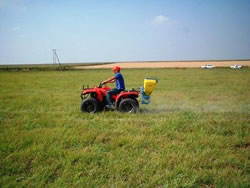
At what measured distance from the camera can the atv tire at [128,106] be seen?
6.56 meters

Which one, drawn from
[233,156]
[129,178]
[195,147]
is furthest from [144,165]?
[233,156]

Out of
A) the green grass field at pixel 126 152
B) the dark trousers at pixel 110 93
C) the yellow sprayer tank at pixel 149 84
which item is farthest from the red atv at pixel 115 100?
the green grass field at pixel 126 152

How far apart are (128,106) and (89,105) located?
1.34 meters

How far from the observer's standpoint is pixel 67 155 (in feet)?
12.1

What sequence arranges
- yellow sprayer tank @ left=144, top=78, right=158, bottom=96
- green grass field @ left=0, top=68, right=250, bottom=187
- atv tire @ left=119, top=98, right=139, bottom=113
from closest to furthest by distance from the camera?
green grass field @ left=0, top=68, right=250, bottom=187 → yellow sprayer tank @ left=144, top=78, right=158, bottom=96 → atv tire @ left=119, top=98, right=139, bottom=113

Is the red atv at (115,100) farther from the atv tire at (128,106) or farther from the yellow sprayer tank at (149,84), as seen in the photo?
the yellow sprayer tank at (149,84)

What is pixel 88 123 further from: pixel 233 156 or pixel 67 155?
pixel 233 156

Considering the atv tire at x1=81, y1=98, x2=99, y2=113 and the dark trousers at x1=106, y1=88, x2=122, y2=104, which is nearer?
the dark trousers at x1=106, y1=88, x2=122, y2=104

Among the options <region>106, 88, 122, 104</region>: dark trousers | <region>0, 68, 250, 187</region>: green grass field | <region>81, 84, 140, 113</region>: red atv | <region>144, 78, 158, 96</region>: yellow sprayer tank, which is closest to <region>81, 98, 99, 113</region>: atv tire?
<region>81, 84, 140, 113</region>: red atv

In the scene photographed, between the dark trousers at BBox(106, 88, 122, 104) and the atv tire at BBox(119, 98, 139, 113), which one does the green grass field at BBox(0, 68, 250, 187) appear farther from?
the dark trousers at BBox(106, 88, 122, 104)

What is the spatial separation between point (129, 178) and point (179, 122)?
281cm

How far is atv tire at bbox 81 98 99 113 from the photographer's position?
22.0 feet

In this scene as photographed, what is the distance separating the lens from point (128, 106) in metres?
6.69

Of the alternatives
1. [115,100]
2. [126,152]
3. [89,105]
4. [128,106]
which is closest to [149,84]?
[128,106]
